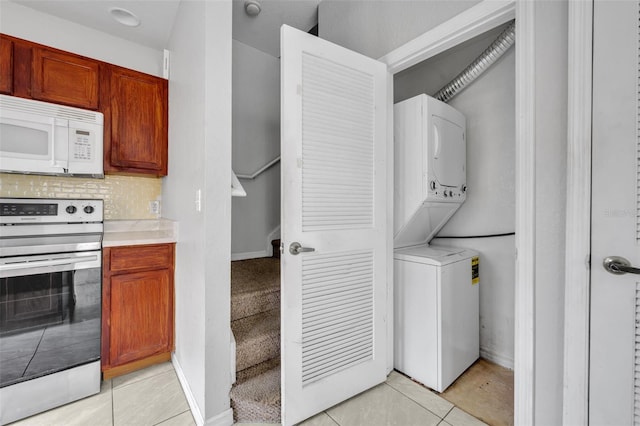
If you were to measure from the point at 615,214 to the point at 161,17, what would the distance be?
299 centimetres

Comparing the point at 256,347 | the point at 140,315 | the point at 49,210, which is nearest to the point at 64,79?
the point at 49,210

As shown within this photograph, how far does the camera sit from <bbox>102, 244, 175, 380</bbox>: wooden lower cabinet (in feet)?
5.96

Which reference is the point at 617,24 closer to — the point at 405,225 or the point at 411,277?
the point at 405,225

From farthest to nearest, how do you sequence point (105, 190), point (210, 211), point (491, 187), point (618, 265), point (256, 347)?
point (105, 190), point (491, 187), point (256, 347), point (210, 211), point (618, 265)

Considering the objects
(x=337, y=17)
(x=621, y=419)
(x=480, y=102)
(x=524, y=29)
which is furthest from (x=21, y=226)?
(x=480, y=102)

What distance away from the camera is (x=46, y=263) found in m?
1.60

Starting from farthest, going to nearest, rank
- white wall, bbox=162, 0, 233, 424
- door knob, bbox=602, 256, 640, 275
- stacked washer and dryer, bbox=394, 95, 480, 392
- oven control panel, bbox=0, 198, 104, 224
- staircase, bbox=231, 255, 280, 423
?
stacked washer and dryer, bbox=394, 95, 480, 392 < oven control panel, bbox=0, 198, 104, 224 < staircase, bbox=231, 255, 280, 423 < white wall, bbox=162, 0, 233, 424 < door knob, bbox=602, 256, 640, 275

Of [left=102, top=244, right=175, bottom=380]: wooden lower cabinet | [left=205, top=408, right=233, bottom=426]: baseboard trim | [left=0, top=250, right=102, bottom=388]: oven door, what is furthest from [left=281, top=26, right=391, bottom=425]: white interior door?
[left=0, top=250, right=102, bottom=388]: oven door

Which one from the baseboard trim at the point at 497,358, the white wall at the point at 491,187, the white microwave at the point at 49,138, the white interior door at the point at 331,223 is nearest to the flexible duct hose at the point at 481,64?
the white wall at the point at 491,187

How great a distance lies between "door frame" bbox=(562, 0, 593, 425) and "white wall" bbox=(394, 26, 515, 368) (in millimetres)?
1032

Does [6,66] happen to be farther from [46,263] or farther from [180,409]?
[180,409]

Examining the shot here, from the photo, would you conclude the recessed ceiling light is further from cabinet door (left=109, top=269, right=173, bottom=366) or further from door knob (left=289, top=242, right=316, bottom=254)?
door knob (left=289, top=242, right=316, bottom=254)

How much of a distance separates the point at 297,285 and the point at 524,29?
1.60m

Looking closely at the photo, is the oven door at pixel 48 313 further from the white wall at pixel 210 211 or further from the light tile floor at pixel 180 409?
the white wall at pixel 210 211
